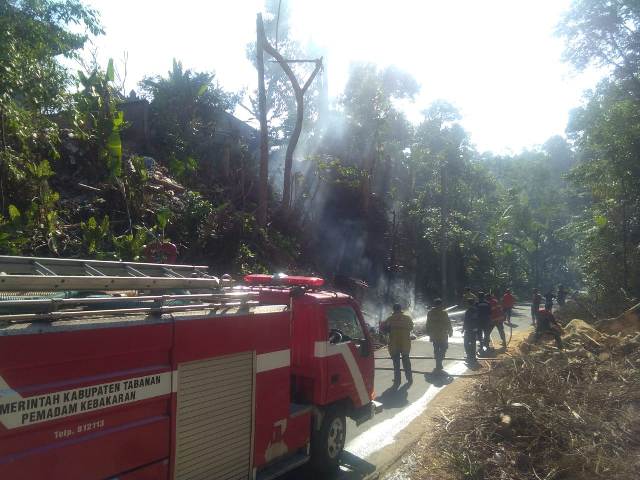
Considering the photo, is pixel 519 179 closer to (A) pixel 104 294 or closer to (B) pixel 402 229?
(B) pixel 402 229

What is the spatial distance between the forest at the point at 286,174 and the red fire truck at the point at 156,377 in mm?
6756

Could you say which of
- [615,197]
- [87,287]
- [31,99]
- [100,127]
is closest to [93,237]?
[31,99]

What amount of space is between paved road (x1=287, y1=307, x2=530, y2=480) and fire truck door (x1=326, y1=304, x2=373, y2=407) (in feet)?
2.24

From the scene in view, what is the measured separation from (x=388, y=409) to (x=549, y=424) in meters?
3.13

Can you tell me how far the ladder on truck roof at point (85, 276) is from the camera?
9.96 feet

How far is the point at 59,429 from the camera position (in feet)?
9.33

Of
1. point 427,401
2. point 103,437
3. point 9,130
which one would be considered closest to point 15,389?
point 103,437

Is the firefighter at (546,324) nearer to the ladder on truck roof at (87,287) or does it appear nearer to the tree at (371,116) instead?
the ladder on truck roof at (87,287)

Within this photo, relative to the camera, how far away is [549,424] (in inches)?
214

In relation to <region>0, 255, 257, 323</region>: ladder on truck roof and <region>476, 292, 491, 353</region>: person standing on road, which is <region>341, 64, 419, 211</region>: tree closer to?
<region>476, 292, 491, 353</region>: person standing on road

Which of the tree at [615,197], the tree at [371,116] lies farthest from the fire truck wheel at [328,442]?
the tree at [371,116]

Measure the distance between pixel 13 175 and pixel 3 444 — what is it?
9588 mm

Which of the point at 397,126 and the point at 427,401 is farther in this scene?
the point at 397,126

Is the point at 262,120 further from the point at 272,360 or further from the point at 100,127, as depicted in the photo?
the point at 272,360
